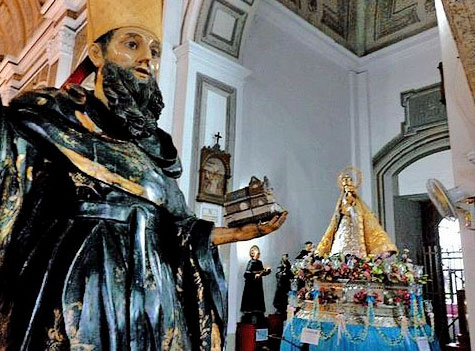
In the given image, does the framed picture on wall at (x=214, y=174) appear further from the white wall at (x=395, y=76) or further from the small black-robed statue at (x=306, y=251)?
the white wall at (x=395, y=76)

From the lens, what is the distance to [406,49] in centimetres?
824

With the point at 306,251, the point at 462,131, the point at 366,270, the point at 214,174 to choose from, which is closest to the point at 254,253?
the point at 306,251

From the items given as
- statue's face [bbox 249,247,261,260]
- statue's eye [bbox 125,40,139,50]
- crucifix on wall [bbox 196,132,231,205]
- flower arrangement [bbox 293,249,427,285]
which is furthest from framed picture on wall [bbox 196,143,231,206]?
statue's eye [bbox 125,40,139,50]

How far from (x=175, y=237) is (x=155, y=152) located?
1.07ft

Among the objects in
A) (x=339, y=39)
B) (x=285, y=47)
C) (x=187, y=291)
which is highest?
(x=339, y=39)

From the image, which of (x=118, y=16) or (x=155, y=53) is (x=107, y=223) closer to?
(x=155, y=53)

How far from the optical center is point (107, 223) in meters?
1.36

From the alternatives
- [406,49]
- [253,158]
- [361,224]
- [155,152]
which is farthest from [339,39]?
[155,152]

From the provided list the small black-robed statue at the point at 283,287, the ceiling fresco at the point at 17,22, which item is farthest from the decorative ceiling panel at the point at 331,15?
the ceiling fresco at the point at 17,22

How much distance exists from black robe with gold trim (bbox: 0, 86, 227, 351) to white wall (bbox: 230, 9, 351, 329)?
4.47m

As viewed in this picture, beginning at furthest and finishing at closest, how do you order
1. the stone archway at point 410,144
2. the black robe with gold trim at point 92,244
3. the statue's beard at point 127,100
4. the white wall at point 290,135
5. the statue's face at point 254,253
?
1. the stone archway at point 410,144
2. the white wall at point 290,135
3. the statue's face at point 254,253
4. the statue's beard at point 127,100
5. the black robe with gold trim at point 92,244

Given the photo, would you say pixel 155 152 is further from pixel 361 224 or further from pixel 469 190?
pixel 361 224

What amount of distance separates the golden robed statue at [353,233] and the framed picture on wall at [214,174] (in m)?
1.39

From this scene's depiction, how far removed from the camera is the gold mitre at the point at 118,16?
1.60 metres
